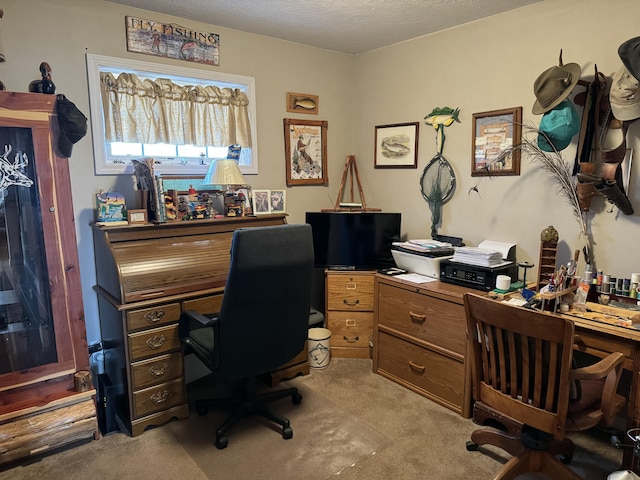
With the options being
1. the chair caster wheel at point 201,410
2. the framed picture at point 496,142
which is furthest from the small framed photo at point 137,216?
the framed picture at point 496,142

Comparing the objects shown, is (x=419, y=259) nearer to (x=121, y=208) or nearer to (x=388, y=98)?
(x=388, y=98)

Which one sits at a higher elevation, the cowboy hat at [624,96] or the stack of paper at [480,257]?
the cowboy hat at [624,96]

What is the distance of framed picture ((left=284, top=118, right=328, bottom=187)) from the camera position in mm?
3432

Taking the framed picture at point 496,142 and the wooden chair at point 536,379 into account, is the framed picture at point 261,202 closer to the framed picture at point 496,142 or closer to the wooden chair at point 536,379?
the framed picture at point 496,142

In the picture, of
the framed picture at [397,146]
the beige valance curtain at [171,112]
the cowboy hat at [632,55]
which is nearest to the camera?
the cowboy hat at [632,55]

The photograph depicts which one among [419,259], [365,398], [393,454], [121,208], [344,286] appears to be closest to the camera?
[393,454]

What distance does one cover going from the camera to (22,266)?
6.97 feet

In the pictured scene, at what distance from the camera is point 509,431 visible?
7.54ft

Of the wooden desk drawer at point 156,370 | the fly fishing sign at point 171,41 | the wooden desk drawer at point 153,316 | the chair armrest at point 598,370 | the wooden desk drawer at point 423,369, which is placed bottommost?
the wooden desk drawer at point 423,369

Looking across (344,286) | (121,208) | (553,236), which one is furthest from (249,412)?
(553,236)

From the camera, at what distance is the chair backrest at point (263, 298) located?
1.96 metres

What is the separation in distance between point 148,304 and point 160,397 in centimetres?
55

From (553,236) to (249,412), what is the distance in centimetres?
197

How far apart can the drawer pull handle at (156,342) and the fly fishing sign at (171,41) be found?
5.77 ft
